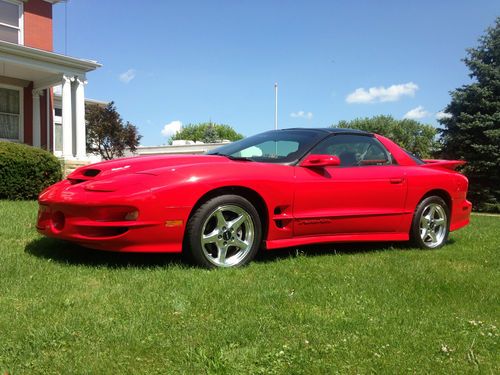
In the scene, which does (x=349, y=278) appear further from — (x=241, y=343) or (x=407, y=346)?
(x=241, y=343)

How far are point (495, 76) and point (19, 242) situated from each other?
1794 cm

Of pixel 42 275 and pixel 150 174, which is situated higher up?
pixel 150 174

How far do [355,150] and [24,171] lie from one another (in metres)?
6.70

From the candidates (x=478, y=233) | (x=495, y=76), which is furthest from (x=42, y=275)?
(x=495, y=76)

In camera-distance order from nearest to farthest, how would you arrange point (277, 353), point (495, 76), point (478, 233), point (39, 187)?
point (277, 353)
point (478, 233)
point (39, 187)
point (495, 76)

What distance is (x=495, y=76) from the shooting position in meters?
18.3

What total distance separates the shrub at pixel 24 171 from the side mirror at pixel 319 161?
6.50m

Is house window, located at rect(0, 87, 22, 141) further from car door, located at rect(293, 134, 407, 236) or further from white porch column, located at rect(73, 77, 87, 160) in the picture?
car door, located at rect(293, 134, 407, 236)

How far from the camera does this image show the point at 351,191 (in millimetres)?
5125

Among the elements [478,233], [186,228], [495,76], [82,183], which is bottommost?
[478,233]

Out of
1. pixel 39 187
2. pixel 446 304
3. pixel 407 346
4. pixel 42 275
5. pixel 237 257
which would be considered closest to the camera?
pixel 407 346

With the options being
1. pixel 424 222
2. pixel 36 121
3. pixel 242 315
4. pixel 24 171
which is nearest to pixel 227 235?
pixel 242 315

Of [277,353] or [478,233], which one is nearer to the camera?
[277,353]

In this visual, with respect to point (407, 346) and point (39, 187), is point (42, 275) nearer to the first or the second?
point (407, 346)
